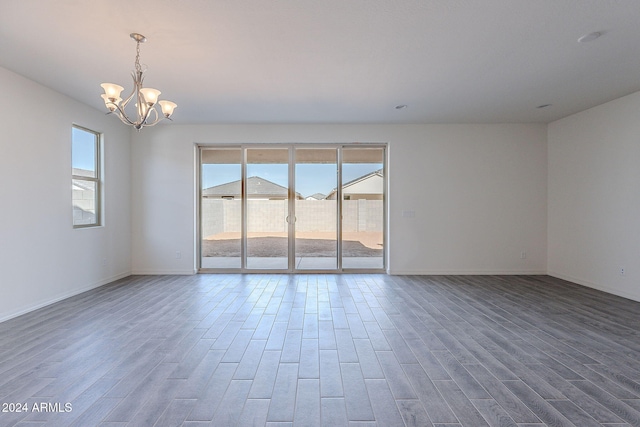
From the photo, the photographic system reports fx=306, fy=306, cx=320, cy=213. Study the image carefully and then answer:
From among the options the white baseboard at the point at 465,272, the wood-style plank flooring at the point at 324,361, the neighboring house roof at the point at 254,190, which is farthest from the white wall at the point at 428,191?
the wood-style plank flooring at the point at 324,361

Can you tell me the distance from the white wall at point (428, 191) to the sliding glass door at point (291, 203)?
0.29 m

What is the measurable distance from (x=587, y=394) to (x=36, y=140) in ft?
19.4

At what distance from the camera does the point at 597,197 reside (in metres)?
4.71

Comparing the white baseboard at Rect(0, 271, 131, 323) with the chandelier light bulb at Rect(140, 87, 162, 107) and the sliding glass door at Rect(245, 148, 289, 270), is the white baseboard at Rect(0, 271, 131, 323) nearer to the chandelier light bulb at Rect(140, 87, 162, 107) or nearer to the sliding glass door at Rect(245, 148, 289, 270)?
the sliding glass door at Rect(245, 148, 289, 270)

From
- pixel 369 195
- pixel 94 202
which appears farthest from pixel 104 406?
pixel 369 195

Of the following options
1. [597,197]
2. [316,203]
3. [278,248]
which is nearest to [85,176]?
[278,248]

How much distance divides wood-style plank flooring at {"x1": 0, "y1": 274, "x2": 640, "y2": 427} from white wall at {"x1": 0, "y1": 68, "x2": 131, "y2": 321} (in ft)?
1.28

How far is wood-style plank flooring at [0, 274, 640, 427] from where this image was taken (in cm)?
186

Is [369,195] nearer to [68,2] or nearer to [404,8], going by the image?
[404,8]

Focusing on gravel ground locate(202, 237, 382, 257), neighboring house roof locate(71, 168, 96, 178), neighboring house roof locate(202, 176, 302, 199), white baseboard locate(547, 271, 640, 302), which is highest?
neighboring house roof locate(71, 168, 96, 178)

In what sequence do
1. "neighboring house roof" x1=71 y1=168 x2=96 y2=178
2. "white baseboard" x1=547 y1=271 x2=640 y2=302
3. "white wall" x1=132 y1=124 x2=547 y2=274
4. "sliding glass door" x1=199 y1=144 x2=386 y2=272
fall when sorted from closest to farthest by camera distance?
"white baseboard" x1=547 y1=271 x2=640 y2=302 → "neighboring house roof" x1=71 y1=168 x2=96 y2=178 → "white wall" x1=132 y1=124 x2=547 y2=274 → "sliding glass door" x1=199 y1=144 x2=386 y2=272

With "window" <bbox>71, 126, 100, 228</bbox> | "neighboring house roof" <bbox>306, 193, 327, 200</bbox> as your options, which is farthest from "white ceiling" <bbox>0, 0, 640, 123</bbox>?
"neighboring house roof" <bbox>306, 193, 327, 200</bbox>

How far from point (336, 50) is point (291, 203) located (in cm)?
330

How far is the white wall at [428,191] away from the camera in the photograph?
565cm
